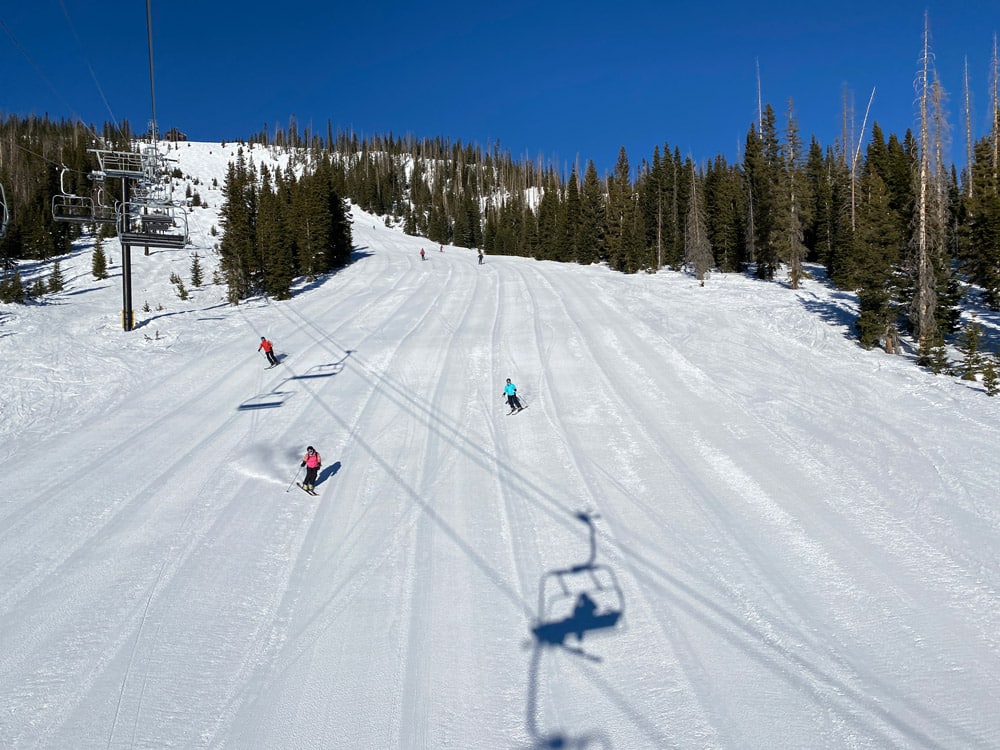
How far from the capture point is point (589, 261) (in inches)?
2525

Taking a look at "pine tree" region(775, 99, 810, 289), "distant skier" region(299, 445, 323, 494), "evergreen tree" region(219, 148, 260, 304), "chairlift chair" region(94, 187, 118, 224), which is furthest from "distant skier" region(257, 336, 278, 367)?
"pine tree" region(775, 99, 810, 289)

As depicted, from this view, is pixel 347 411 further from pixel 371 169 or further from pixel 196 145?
pixel 196 145

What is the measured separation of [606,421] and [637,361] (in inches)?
252

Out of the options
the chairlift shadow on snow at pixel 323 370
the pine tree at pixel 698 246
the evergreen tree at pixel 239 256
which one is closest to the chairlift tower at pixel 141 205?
the evergreen tree at pixel 239 256

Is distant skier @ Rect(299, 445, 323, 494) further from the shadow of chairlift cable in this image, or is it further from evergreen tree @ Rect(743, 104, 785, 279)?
evergreen tree @ Rect(743, 104, 785, 279)

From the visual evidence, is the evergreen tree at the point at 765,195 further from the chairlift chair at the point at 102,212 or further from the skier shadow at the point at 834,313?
the chairlift chair at the point at 102,212

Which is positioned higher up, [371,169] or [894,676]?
[371,169]

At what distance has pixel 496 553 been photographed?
32.7ft

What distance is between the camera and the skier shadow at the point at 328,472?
12992mm

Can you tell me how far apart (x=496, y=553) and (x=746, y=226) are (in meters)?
54.0

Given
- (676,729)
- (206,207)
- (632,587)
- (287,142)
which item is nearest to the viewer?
(676,729)

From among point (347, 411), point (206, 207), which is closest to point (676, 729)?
point (347, 411)

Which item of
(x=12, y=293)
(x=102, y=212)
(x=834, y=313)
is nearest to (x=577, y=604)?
(x=834, y=313)

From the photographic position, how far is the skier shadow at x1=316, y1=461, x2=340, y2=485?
13.0 m
